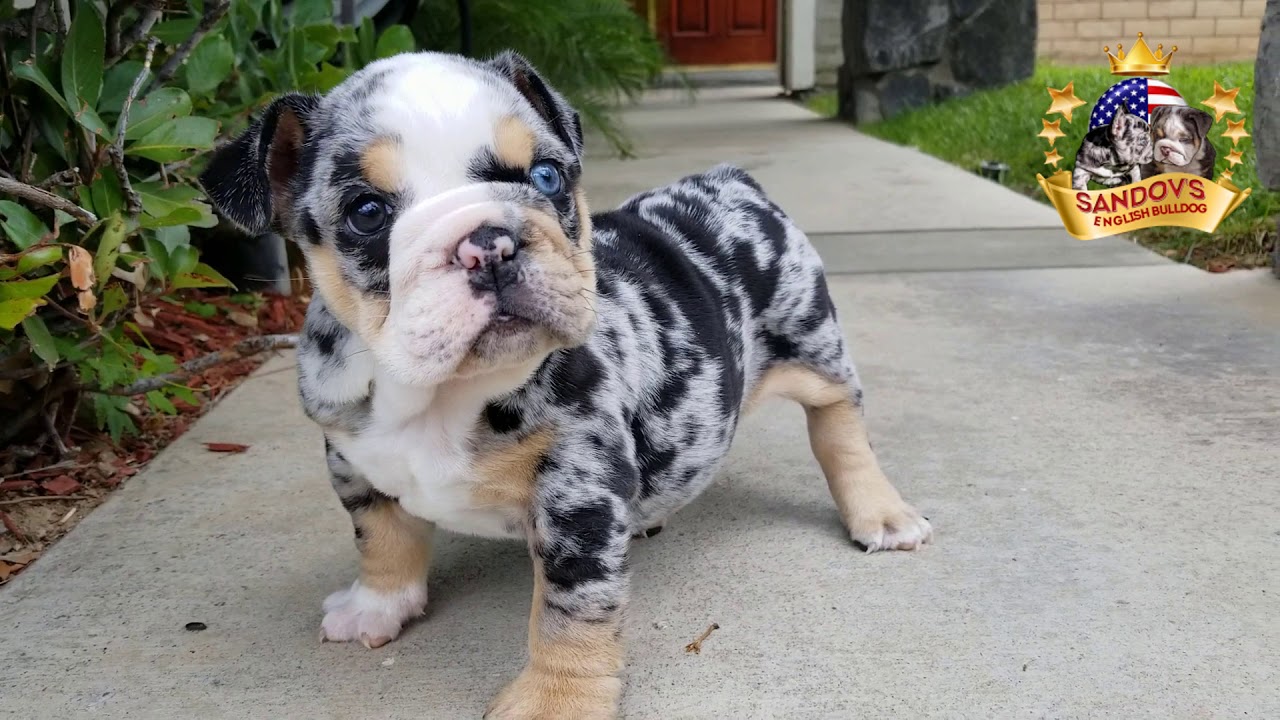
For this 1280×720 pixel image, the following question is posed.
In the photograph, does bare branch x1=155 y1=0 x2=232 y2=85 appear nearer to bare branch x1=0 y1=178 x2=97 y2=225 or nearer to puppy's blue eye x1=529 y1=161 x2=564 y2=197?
bare branch x1=0 y1=178 x2=97 y2=225

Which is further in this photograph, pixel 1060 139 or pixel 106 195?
pixel 1060 139

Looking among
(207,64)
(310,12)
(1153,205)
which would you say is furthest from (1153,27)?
(207,64)

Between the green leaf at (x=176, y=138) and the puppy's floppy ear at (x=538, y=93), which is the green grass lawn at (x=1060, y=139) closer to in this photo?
the puppy's floppy ear at (x=538, y=93)

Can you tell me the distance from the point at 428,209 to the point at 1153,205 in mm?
5674

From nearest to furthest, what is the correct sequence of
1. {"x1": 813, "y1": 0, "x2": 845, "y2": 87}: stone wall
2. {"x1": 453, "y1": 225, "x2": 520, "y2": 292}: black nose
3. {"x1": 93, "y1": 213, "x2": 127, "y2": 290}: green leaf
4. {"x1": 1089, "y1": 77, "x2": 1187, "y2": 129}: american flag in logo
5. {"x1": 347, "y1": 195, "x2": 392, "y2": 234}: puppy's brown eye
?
{"x1": 453, "y1": 225, "x2": 520, "y2": 292}: black nose < {"x1": 347, "y1": 195, "x2": 392, "y2": 234}: puppy's brown eye < {"x1": 93, "y1": 213, "x2": 127, "y2": 290}: green leaf < {"x1": 1089, "y1": 77, "x2": 1187, "y2": 129}: american flag in logo < {"x1": 813, "y1": 0, "x2": 845, "y2": 87}: stone wall

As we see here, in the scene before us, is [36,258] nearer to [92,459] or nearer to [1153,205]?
[92,459]

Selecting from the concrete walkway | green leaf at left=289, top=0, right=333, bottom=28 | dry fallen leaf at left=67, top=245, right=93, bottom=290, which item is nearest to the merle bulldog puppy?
the concrete walkway

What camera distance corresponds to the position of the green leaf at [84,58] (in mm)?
2936

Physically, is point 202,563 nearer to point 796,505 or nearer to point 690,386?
point 690,386

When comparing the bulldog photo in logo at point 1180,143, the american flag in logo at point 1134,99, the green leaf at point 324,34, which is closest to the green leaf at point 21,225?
the green leaf at point 324,34

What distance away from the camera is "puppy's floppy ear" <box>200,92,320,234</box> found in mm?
2301

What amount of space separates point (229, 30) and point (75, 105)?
1.46 metres

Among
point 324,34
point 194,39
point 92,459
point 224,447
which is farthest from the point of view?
point 324,34

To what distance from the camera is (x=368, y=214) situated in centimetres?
216
